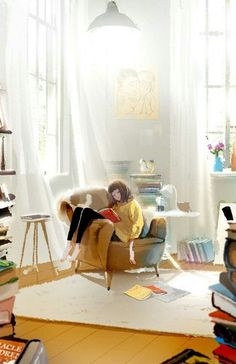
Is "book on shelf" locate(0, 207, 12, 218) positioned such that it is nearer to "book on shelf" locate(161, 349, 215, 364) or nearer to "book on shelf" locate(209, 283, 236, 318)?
"book on shelf" locate(161, 349, 215, 364)

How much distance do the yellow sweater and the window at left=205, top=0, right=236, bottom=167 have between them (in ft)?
6.04

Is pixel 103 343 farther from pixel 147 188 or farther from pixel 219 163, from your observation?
pixel 219 163

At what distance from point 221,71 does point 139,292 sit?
124 inches

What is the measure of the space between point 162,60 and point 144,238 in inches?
93.3

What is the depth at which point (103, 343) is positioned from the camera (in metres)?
3.14

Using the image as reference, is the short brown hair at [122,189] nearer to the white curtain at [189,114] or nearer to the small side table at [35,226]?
the small side table at [35,226]

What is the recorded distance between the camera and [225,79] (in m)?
6.27

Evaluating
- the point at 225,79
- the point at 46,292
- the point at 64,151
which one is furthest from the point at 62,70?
the point at 46,292

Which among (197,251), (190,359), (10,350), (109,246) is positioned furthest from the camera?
(197,251)

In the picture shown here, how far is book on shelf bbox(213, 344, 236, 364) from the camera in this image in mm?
2125

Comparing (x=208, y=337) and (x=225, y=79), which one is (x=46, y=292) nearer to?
(x=208, y=337)

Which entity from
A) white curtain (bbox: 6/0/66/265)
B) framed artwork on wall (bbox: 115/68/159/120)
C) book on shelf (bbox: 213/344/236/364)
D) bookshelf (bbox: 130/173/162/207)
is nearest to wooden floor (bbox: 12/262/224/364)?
book on shelf (bbox: 213/344/236/364)

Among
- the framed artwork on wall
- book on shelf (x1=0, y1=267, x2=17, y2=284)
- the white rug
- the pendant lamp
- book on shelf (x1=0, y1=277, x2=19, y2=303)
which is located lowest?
the white rug

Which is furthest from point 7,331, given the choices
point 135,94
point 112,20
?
point 135,94
